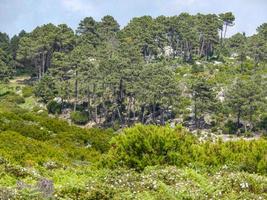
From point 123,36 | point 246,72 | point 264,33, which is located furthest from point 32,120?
point 264,33

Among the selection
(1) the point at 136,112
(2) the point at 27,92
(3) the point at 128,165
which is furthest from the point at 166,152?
(2) the point at 27,92

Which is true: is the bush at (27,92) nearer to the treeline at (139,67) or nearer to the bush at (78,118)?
the treeline at (139,67)

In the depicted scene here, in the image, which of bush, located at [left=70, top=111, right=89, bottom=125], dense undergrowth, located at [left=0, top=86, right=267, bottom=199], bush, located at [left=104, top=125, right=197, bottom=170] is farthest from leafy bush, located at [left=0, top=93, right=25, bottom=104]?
bush, located at [left=104, top=125, right=197, bottom=170]

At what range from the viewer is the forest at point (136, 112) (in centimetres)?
1356

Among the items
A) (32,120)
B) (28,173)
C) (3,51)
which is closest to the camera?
(28,173)

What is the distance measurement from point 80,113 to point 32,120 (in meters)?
42.8

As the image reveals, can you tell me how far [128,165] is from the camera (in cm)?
2025

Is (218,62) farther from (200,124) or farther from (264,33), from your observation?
(200,124)

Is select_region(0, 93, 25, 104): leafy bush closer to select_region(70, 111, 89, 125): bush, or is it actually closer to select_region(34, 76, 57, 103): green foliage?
select_region(34, 76, 57, 103): green foliage

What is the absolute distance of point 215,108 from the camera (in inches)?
2817

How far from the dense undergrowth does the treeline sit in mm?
36490

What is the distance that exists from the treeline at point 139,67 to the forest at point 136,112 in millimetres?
225

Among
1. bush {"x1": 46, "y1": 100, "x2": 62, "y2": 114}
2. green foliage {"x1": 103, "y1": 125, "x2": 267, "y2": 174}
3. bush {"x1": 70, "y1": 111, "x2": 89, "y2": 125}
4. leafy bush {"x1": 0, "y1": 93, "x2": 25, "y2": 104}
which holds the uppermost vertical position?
green foliage {"x1": 103, "y1": 125, "x2": 267, "y2": 174}

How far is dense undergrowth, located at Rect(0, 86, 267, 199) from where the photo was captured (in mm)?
11156
